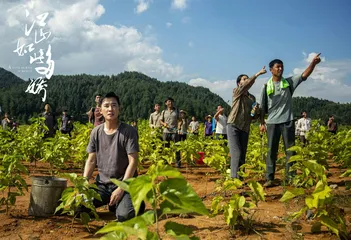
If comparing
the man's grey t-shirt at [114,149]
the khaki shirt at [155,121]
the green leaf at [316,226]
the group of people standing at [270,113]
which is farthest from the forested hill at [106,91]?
the green leaf at [316,226]

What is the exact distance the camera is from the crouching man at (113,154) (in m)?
3.05

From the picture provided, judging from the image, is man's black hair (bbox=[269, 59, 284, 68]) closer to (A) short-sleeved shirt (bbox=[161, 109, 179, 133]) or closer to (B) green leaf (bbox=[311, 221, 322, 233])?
(B) green leaf (bbox=[311, 221, 322, 233])

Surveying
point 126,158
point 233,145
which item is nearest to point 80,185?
point 126,158

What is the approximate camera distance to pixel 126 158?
3.25 metres

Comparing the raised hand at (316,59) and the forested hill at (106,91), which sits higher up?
the forested hill at (106,91)

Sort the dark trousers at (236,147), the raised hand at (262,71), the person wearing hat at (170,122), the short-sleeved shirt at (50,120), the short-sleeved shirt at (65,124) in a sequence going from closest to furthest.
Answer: the raised hand at (262,71)
the dark trousers at (236,147)
the person wearing hat at (170,122)
the short-sleeved shirt at (50,120)
the short-sleeved shirt at (65,124)

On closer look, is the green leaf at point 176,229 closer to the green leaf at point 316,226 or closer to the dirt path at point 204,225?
the dirt path at point 204,225

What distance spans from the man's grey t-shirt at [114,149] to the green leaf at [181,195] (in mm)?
1853

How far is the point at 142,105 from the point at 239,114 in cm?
8500

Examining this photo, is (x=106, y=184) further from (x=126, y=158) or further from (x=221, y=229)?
(x=221, y=229)

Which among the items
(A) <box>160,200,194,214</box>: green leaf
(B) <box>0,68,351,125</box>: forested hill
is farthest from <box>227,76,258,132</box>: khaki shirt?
(B) <box>0,68,351,125</box>: forested hill

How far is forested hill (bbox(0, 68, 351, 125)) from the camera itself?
78312 millimetres

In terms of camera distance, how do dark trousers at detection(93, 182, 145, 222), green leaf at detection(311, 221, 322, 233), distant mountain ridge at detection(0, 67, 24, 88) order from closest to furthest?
green leaf at detection(311, 221, 322, 233)
dark trousers at detection(93, 182, 145, 222)
distant mountain ridge at detection(0, 67, 24, 88)

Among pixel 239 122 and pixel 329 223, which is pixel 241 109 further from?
pixel 329 223
